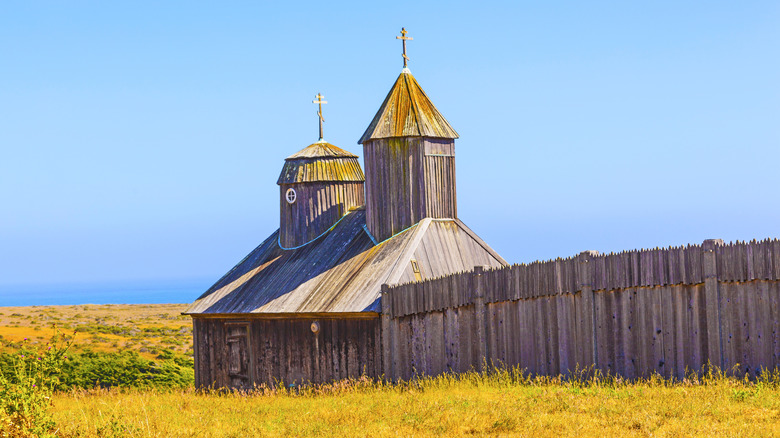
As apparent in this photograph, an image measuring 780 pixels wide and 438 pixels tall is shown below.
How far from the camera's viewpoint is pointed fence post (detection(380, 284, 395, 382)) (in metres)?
18.9

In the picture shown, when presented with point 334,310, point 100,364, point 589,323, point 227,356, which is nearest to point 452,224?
point 334,310

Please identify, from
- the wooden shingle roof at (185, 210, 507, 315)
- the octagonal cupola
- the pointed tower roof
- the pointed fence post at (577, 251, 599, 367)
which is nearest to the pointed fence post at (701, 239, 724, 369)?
the pointed fence post at (577, 251, 599, 367)

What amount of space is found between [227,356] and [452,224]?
7496mm

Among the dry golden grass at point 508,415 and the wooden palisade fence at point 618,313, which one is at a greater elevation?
the wooden palisade fence at point 618,313

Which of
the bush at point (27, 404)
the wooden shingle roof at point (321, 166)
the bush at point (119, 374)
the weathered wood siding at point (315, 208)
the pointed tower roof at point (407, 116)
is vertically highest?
the pointed tower roof at point (407, 116)

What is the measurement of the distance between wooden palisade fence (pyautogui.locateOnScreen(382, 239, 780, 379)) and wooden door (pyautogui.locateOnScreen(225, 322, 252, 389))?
7538mm

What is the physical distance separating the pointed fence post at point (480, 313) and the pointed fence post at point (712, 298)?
4.47m

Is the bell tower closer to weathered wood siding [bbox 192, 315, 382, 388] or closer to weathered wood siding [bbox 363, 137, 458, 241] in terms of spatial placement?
weathered wood siding [bbox 363, 137, 458, 241]

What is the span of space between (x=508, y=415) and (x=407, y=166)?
12.9 m

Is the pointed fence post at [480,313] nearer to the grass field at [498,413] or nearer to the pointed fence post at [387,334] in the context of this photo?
the grass field at [498,413]

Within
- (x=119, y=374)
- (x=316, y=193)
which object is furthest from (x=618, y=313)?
(x=119, y=374)

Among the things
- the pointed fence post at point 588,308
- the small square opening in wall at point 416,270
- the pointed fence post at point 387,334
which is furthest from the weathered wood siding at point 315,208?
the pointed fence post at point 588,308

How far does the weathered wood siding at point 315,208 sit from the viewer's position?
27.4 meters

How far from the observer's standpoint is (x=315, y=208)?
27516 millimetres
